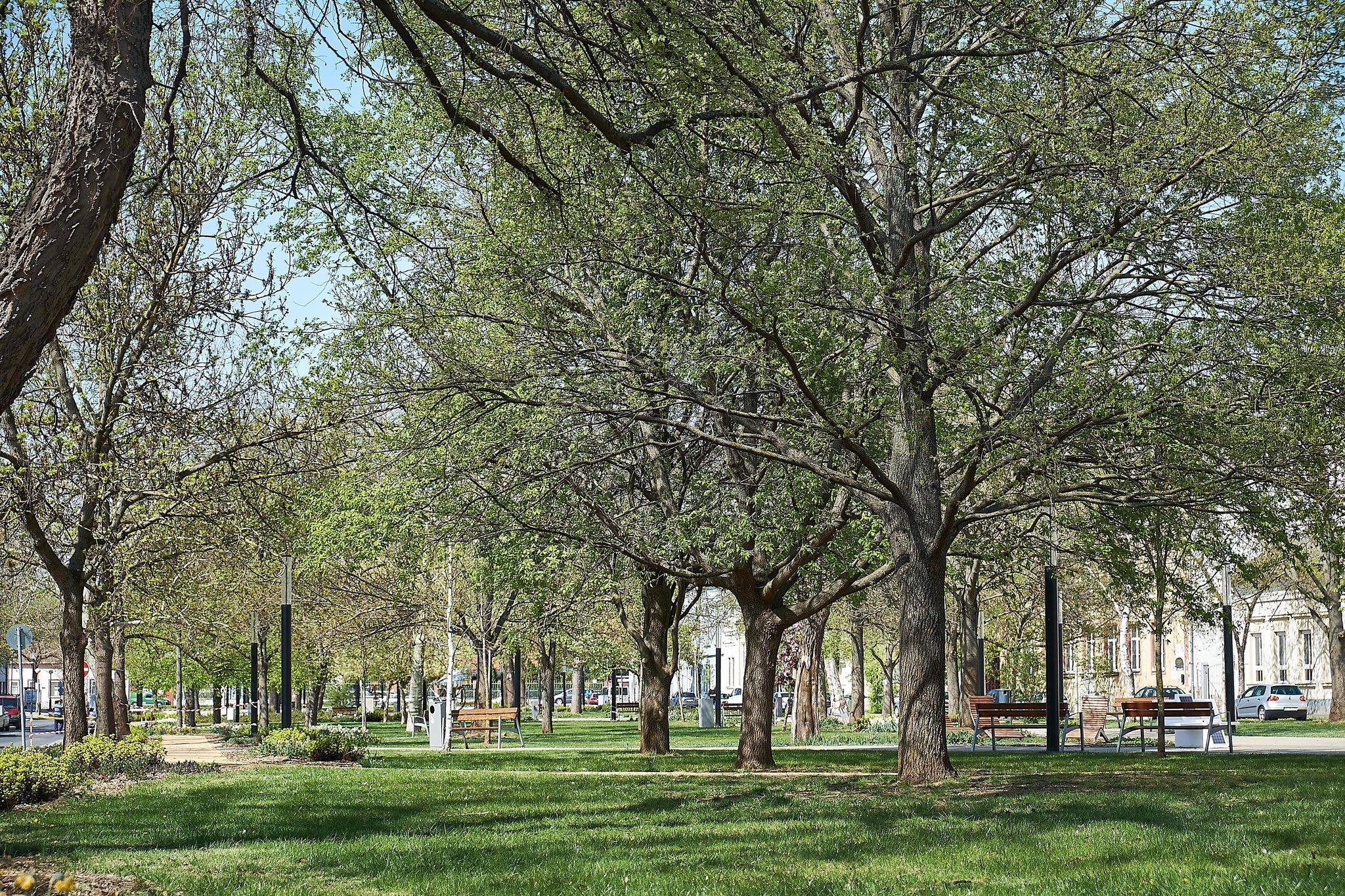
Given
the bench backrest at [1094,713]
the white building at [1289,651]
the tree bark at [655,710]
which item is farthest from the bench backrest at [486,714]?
the white building at [1289,651]

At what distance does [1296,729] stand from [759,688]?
24843 mm

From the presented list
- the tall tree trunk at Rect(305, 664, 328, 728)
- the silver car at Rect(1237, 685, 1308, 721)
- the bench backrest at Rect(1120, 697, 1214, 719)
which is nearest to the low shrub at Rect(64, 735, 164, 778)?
the bench backrest at Rect(1120, 697, 1214, 719)

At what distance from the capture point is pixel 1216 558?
16.1 m

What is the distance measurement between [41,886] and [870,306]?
9616mm

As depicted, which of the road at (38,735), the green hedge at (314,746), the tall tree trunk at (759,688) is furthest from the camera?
the road at (38,735)

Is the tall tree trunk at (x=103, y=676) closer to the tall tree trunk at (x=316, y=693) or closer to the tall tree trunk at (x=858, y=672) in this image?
the tall tree trunk at (x=858, y=672)

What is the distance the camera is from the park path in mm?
22359

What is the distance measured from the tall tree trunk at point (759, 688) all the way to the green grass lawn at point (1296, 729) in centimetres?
1872

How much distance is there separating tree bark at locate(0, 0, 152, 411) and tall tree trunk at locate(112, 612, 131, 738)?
18.5 metres

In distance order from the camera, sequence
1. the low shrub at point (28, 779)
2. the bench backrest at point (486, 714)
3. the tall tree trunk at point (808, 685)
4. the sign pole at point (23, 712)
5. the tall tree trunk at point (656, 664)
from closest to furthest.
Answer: the low shrub at point (28, 779) < the tall tree trunk at point (656, 664) < the sign pole at point (23, 712) < the bench backrest at point (486, 714) < the tall tree trunk at point (808, 685)

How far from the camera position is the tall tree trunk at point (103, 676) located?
960 inches

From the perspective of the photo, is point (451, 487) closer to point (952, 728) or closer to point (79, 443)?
point (79, 443)

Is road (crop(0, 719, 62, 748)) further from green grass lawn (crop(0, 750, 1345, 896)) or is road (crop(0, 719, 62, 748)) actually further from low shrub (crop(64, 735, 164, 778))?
green grass lawn (crop(0, 750, 1345, 896))

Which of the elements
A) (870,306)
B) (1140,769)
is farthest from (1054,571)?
(870,306)
